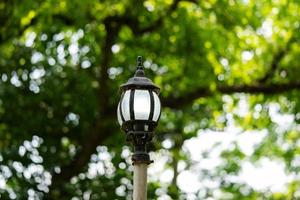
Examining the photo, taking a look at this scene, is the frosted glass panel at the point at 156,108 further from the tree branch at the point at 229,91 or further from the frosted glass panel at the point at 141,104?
the tree branch at the point at 229,91

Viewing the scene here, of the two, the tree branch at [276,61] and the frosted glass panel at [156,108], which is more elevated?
the tree branch at [276,61]

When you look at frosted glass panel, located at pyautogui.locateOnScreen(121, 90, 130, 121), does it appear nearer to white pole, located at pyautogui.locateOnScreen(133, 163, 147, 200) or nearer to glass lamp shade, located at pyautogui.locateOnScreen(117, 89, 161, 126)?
glass lamp shade, located at pyautogui.locateOnScreen(117, 89, 161, 126)

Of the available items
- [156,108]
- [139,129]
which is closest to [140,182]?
[139,129]

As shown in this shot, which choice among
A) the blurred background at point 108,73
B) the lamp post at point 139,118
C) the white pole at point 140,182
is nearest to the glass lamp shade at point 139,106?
the lamp post at point 139,118

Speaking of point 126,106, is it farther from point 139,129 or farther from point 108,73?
point 108,73

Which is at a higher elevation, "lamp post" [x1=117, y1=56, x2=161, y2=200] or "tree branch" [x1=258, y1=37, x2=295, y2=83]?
"tree branch" [x1=258, y1=37, x2=295, y2=83]

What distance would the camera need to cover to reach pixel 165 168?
24.9 meters

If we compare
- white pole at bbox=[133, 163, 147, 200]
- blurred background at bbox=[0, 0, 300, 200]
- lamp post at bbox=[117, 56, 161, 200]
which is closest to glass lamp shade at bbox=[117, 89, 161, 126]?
lamp post at bbox=[117, 56, 161, 200]

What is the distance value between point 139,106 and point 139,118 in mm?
118

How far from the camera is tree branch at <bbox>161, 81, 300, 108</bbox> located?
15.8 meters

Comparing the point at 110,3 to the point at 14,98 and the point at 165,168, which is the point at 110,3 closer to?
the point at 14,98

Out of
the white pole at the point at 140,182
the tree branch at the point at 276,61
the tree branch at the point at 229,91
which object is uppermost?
the tree branch at the point at 276,61

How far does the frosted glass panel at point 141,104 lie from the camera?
6.54 m

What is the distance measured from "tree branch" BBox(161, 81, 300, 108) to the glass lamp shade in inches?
359
